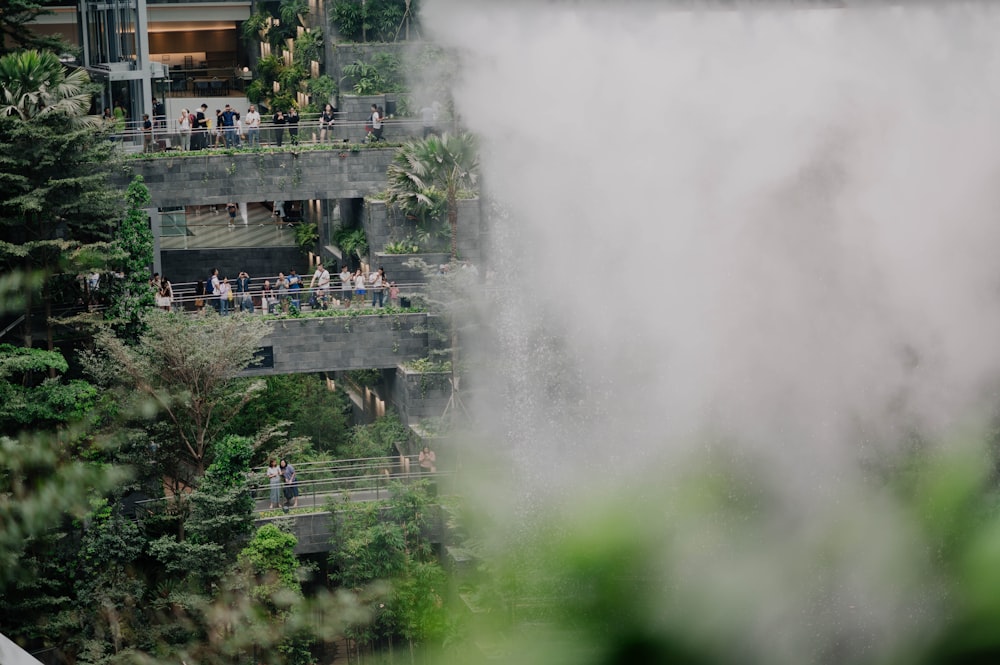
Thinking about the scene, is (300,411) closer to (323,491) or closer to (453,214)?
(323,491)

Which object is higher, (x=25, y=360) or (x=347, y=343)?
(x=25, y=360)

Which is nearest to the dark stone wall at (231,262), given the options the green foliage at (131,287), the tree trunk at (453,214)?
the tree trunk at (453,214)

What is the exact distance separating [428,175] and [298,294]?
2.64 metres

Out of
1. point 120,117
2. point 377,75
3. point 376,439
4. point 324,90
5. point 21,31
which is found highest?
point 21,31

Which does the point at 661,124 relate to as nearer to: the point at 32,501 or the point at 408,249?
the point at 32,501

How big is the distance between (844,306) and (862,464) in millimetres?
491

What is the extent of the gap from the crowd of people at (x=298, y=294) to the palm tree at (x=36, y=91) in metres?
3.18

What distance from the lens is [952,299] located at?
445 cm

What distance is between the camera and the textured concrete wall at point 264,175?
2270 cm

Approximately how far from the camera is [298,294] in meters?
21.6

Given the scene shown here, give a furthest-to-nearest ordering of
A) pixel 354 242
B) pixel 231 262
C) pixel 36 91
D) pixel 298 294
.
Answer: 1. pixel 231 262
2. pixel 354 242
3. pixel 298 294
4. pixel 36 91

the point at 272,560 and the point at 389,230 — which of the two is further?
the point at 389,230

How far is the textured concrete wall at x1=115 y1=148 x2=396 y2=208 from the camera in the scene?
74.5 feet

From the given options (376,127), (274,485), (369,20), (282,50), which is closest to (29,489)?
(274,485)
